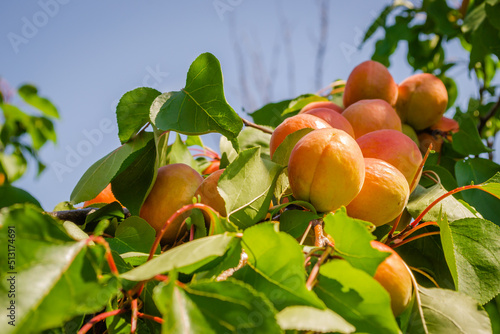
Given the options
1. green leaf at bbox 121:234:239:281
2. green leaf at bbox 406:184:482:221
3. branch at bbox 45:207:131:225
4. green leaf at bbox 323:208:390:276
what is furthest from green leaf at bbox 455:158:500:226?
branch at bbox 45:207:131:225

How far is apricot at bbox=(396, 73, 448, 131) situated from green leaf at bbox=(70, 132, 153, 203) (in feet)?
1.86

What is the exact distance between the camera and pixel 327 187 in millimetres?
481

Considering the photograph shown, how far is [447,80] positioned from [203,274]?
1.50 m

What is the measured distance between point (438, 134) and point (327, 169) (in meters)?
0.57

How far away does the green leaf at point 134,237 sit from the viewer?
52 centimetres

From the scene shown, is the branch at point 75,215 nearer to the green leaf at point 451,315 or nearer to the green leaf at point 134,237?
the green leaf at point 134,237

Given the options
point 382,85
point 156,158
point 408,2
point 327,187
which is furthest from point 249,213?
point 408,2

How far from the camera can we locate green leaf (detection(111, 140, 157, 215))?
1.98ft

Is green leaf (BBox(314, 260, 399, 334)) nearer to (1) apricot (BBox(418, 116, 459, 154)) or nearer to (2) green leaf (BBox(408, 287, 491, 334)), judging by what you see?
(2) green leaf (BBox(408, 287, 491, 334))

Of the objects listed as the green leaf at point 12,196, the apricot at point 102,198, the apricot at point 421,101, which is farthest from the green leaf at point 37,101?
the apricot at point 421,101

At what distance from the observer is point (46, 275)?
0.96ft

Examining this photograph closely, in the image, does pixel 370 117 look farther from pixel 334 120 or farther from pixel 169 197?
pixel 169 197

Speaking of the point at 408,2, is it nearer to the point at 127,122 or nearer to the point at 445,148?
the point at 445,148

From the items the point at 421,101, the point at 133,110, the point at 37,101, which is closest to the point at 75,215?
the point at 133,110
